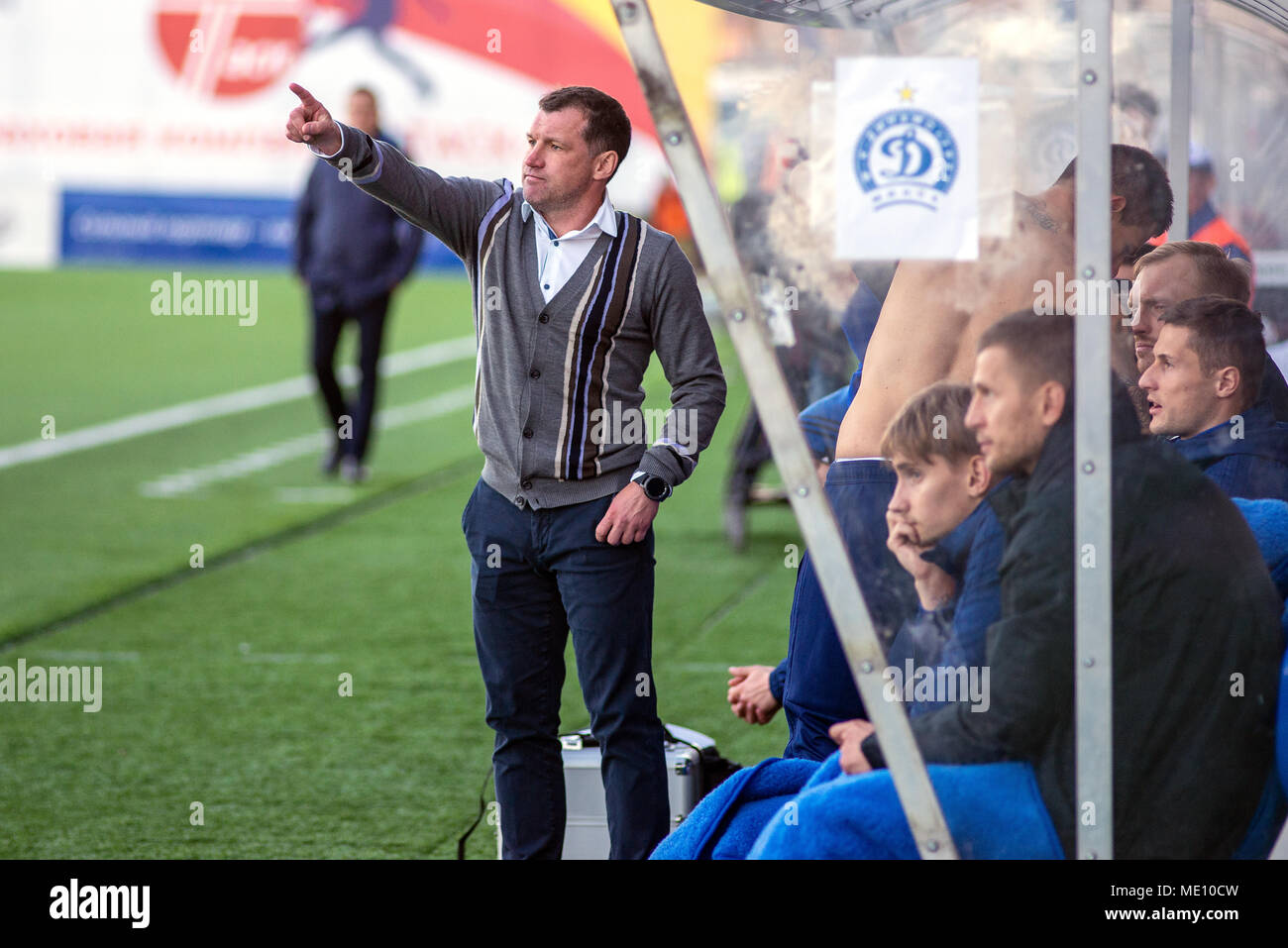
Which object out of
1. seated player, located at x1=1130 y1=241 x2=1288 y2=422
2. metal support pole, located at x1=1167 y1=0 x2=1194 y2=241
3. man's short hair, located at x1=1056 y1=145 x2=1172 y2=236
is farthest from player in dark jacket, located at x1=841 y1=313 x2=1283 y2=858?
metal support pole, located at x1=1167 y1=0 x2=1194 y2=241

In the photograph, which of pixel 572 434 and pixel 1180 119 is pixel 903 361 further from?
pixel 1180 119

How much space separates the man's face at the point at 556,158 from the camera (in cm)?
367

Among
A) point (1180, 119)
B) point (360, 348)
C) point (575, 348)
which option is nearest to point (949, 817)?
point (575, 348)

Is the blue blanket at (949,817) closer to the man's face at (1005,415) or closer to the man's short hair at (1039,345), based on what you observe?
the man's face at (1005,415)

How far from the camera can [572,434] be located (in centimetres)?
376

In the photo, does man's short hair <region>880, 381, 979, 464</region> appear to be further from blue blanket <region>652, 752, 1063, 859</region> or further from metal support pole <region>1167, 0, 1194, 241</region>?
metal support pole <region>1167, 0, 1194, 241</region>

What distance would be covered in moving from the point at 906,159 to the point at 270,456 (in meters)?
9.19

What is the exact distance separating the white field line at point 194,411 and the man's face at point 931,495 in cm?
897

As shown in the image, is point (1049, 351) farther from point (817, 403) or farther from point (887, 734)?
point (817, 403)

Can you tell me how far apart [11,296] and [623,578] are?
2246cm

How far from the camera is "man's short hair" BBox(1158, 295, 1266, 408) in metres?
3.64

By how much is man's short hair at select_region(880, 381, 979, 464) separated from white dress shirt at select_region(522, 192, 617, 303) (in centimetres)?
95

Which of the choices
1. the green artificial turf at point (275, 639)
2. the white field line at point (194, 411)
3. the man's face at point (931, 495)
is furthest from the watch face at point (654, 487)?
the white field line at point (194, 411)
